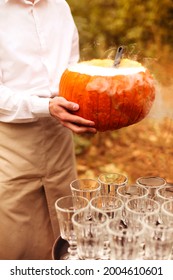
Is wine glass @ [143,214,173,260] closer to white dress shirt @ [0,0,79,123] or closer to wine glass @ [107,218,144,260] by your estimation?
wine glass @ [107,218,144,260]

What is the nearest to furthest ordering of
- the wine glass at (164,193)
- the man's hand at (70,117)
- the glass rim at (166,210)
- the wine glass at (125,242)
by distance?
the wine glass at (125,242)
the glass rim at (166,210)
the wine glass at (164,193)
the man's hand at (70,117)

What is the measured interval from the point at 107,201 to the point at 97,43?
1.97 meters

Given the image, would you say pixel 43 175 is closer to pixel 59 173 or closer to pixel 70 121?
pixel 59 173

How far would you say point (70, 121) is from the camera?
55.1 inches

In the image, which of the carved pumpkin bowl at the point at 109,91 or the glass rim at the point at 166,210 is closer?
the glass rim at the point at 166,210

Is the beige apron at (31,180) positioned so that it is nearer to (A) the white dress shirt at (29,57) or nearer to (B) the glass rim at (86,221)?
(A) the white dress shirt at (29,57)

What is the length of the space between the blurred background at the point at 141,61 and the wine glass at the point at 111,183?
1459 mm

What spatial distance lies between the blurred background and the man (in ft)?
3.41

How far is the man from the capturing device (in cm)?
A: 158

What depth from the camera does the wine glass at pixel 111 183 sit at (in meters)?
1.32

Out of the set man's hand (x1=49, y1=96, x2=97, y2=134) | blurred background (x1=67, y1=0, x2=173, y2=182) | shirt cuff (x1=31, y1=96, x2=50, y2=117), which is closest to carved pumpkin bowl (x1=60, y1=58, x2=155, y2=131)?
man's hand (x1=49, y1=96, x2=97, y2=134)

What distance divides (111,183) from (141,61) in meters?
1.62

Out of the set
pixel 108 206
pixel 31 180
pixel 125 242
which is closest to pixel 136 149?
pixel 31 180

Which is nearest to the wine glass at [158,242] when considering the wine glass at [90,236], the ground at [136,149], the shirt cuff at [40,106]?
the wine glass at [90,236]
